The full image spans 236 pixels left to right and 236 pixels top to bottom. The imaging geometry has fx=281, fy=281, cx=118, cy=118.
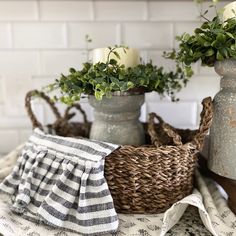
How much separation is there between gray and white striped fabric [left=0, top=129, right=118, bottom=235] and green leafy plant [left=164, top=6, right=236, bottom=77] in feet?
0.76

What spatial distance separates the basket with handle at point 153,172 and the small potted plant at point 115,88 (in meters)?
0.07

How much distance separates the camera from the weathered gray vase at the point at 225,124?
1.71 ft

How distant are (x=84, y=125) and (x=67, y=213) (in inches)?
11.8

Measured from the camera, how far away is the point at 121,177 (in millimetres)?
537

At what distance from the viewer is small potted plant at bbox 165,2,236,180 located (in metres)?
0.50

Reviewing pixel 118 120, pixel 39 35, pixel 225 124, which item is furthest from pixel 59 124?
pixel 225 124

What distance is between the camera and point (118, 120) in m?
0.61

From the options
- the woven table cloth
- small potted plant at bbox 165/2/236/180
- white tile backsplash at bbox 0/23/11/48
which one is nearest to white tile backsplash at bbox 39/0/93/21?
white tile backsplash at bbox 0/23/11/48

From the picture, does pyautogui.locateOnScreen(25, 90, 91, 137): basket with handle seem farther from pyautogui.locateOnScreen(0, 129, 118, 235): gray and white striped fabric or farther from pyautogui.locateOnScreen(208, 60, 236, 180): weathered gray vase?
pyautogui.locateOnScreen(208, 60, 236, 180): weathered gray vase

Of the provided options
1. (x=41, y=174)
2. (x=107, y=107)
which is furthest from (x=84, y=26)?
(x=41, y=174)

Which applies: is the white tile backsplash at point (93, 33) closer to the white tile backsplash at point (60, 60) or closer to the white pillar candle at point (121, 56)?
the white tile backsplash at point (60, 60)

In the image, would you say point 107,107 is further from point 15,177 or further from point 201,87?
point 201,87

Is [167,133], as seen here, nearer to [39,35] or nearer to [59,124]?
[59,124]

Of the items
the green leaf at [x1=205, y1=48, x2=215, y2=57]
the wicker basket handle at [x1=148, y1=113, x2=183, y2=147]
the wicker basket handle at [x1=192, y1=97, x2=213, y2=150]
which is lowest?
the wicker basket handle at [x1=148, y1=113, x2=183, y2=147]
